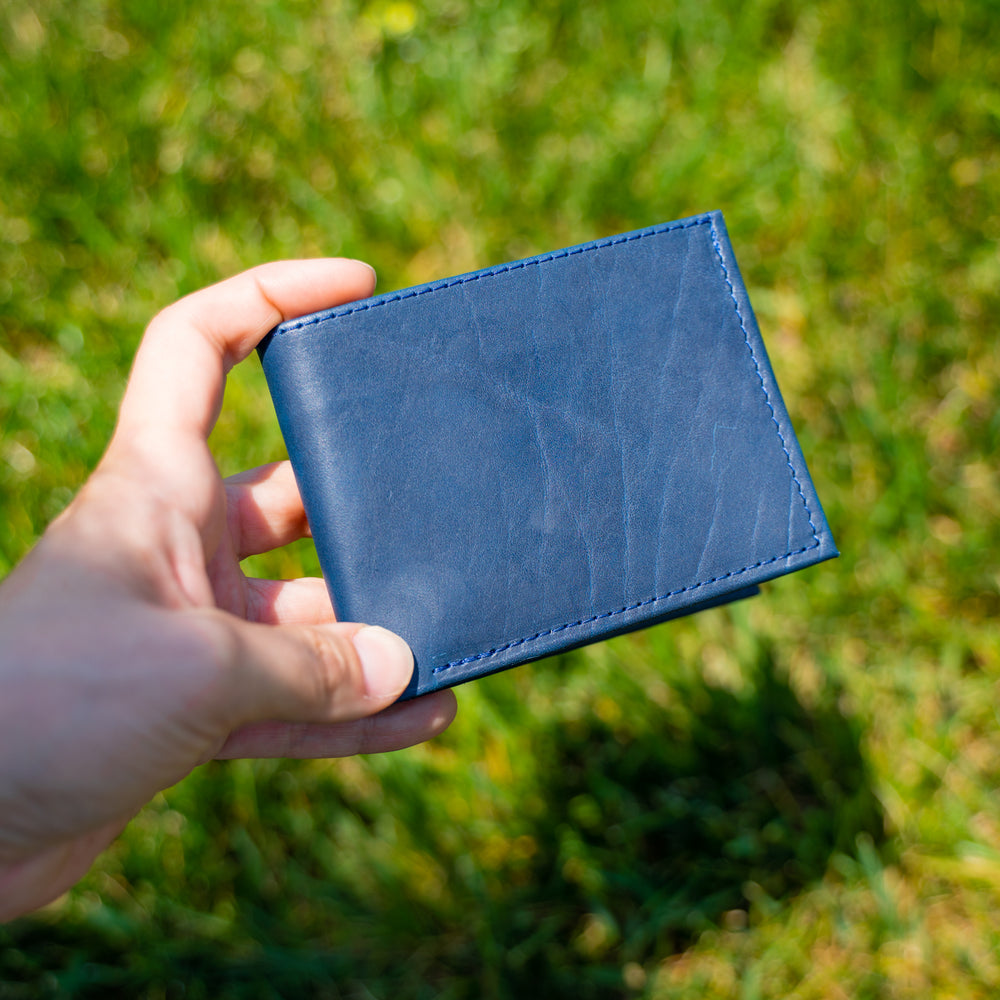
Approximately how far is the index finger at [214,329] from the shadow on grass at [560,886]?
0.93 metres

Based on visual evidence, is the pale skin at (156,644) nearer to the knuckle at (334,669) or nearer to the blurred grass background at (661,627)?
the knuckle at (334,669)

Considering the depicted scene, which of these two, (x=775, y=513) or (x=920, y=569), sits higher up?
(x=775, y=513)

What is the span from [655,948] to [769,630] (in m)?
0.72

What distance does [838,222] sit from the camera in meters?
2.30

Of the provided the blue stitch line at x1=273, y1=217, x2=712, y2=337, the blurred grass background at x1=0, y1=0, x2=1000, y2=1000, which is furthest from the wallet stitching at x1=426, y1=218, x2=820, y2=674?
the blurred grass background at x1=0, y1=0, x2=1000, y2=1000

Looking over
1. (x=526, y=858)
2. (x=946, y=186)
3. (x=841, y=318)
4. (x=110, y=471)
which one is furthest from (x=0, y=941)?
(x=946, y=186)

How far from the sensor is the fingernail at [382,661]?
1188mm

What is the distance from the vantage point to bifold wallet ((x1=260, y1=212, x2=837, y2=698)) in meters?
1.24

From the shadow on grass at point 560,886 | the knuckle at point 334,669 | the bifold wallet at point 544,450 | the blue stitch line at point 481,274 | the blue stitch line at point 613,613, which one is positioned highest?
the blue stitch line at point 481,274

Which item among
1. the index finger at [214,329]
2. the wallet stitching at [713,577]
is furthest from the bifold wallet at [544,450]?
the index finger at [214,329]

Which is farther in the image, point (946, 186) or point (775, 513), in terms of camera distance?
point (946, 186)

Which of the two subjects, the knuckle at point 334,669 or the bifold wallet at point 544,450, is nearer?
the knuckle at point 334,669

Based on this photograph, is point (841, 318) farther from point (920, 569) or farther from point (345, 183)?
point (345, 183)

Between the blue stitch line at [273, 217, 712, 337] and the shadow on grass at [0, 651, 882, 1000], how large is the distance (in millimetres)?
980
